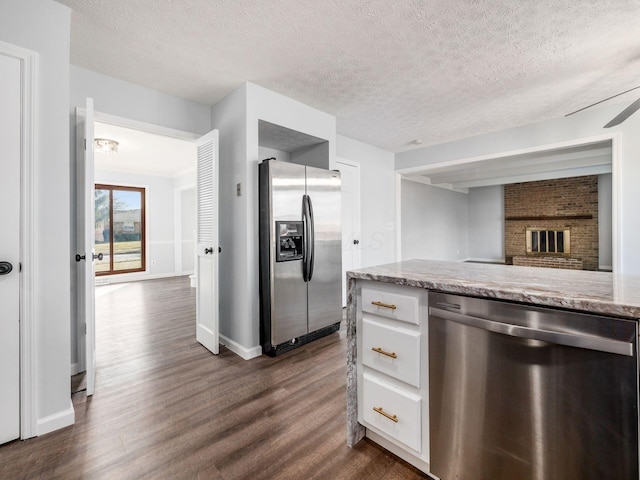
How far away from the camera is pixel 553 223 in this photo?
870 cm

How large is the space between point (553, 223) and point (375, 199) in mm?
6914

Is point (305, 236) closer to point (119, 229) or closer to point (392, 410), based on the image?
point (392, 410)

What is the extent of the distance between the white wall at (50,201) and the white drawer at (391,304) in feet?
6.07

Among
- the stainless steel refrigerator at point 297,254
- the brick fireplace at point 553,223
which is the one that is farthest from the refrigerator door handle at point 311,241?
the brick fireplace at point 553,223

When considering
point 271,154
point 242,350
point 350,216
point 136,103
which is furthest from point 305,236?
point 136,103

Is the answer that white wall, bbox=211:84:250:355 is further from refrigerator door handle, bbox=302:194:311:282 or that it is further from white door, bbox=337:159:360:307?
white door, bbox=337:159:360:307

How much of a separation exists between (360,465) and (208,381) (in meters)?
1.39

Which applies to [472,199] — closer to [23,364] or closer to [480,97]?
[480,97]

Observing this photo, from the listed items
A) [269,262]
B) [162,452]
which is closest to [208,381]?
[162,452]

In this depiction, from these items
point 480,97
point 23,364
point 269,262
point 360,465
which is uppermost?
point 480,97

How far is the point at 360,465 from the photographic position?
1.52 metres

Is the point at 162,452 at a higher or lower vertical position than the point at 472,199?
lower

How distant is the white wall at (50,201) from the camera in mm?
1733

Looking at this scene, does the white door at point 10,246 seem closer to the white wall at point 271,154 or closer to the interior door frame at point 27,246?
the interior door frame at point 27,246
